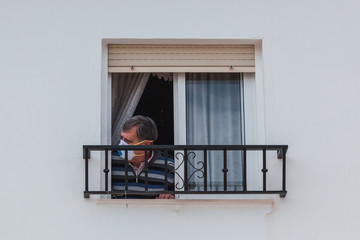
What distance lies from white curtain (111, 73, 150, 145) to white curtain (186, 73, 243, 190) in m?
0.42

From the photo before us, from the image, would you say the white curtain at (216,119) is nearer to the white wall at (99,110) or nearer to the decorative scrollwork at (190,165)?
the decorative scrollwork at (190,165)

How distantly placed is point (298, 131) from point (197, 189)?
0.98 metres

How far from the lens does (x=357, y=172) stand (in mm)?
9555

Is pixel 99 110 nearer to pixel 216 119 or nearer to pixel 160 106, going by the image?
pixel 160 106

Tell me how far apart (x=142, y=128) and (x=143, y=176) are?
0.41 metres

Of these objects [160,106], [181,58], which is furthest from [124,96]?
[181,58]

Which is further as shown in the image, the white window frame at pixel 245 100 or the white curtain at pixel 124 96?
the white curtain at pixel 124 96

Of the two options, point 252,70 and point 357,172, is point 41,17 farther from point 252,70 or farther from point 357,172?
point 357,172

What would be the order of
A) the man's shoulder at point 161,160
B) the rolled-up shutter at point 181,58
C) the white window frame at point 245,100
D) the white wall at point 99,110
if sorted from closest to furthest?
1. the white wall at point 99,110
2. the man's shoulder at point 161,160
3. the white window frame at point 245,100
4. the rolled-up shutter at point 181,58

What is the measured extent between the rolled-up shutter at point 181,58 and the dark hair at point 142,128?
1.44 feet

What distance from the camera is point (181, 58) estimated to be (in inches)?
395

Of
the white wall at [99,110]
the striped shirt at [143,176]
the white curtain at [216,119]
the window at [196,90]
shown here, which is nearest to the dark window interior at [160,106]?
the window at [196,90]

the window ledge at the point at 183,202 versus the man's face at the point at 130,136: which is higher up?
the man's face at the point at 130,136

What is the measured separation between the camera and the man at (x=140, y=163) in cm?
981
